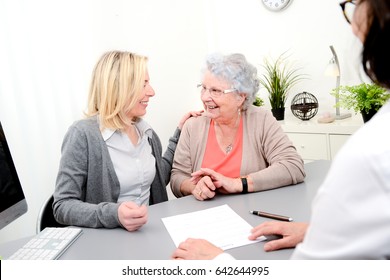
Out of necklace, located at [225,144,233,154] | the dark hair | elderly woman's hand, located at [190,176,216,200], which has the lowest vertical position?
elderly woman's hand, located at [190,176,216,200]

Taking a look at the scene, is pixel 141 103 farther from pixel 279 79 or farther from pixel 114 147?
pixel 279 79

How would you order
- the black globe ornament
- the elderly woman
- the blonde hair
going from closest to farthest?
the blonde hair
the elderly woman
the black globe ornament

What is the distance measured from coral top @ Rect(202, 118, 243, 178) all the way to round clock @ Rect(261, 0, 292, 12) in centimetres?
182

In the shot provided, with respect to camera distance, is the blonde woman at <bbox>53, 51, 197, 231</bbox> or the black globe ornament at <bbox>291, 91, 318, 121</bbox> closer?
the blonde woman at <bbox>53, 51, 197, 231</bbox>

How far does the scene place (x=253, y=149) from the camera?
6.30 ft

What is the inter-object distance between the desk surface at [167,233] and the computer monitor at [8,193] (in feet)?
0.34

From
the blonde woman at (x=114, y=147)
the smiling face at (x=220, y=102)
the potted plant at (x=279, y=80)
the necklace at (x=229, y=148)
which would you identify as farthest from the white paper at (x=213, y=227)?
the potted plant at (x=279, y=80)

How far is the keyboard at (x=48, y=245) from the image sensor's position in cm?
109

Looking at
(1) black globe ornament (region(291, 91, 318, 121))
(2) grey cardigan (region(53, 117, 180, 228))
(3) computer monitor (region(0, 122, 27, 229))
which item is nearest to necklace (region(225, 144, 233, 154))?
(2) grey cardigan (region(53, 117, 180, 228))

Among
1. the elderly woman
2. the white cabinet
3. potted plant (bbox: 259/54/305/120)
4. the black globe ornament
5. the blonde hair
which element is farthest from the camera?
potted plant (bbox: 259/54/305/120)

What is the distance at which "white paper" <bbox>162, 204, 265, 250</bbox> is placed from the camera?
1.16m

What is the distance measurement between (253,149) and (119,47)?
59.1 inches

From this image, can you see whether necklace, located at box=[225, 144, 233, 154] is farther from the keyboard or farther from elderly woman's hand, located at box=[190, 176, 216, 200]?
the keyboard

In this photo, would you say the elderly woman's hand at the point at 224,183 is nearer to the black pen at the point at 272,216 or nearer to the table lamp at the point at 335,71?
the black pen at the point at 272,216
